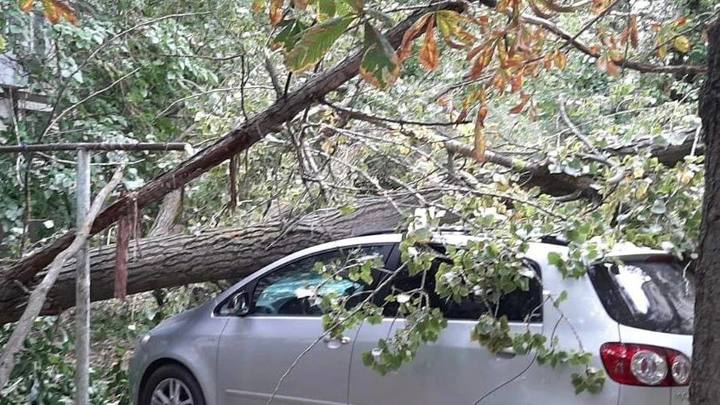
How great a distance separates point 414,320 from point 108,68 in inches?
221

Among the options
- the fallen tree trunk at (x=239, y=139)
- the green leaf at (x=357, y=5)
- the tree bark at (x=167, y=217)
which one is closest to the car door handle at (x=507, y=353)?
the fallen tree trunk at (x=239, y=139)

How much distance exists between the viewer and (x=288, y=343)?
550cm

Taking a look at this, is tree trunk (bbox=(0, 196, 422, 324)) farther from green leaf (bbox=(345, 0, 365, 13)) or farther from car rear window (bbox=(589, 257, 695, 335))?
green leaf (bbox=(345, 0, 365, 13))

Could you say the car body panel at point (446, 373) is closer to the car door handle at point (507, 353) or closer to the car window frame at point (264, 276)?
the car door handle at point (507, 353)

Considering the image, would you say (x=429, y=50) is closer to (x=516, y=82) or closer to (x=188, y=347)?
(x=516, y=82)

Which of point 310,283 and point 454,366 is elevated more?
point 310,283

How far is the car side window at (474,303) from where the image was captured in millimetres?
4559

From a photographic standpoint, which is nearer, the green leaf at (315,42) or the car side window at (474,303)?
the green leaf at (315,42)

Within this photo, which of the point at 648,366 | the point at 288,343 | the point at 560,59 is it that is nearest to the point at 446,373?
the point at 648,366

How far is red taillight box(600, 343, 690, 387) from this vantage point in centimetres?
403

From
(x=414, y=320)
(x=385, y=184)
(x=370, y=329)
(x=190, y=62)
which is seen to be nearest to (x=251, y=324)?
(x=370, y=329)

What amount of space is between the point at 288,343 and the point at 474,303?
137 cm

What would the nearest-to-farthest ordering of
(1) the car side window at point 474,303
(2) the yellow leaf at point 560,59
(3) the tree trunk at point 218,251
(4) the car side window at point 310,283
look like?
(1) the car side window at point 474,303
(2) the yellow leaf at point 560,59
(4) the car side window at point 310,283
(3) the tree trunk at point 218,251

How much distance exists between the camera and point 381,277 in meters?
5.25
